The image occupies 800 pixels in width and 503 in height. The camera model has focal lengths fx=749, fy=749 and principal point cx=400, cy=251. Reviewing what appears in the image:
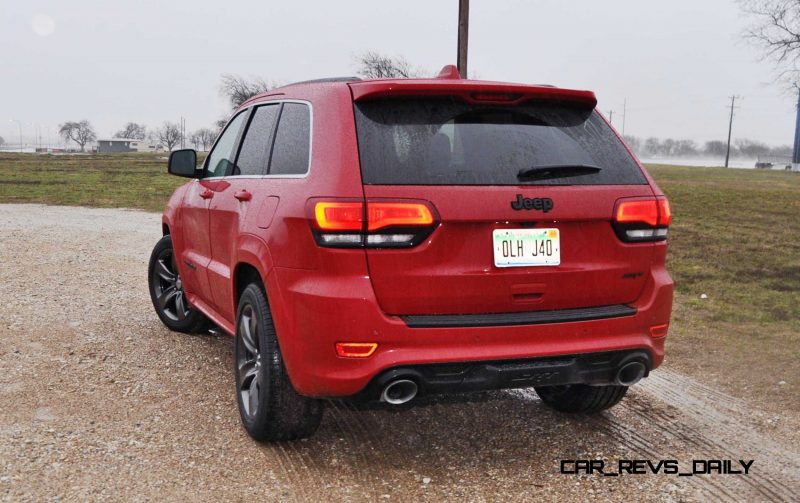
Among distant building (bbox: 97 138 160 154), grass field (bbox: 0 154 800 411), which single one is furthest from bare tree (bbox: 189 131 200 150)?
grass field (bbox: 0 154 800 411)

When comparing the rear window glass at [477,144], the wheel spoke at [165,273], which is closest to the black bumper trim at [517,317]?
the rear window glass at [477,144]

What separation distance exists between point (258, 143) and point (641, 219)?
213cm

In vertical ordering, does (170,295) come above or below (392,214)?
below

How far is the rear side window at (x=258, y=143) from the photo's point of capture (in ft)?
13.3

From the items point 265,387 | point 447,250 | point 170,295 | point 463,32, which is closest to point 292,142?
point 447,250

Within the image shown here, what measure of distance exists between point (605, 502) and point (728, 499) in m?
0.56

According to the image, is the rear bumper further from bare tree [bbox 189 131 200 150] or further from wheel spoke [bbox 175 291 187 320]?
bare tree [bbox 189 131 200 150]

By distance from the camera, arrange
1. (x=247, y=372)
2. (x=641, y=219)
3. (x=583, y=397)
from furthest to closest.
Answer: (x=583, y=397), (x=247, y=372), (x=641, y=219)

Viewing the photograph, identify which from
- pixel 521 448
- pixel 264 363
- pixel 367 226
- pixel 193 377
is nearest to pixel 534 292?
pixel 367 226

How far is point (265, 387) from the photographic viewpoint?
3525 mm

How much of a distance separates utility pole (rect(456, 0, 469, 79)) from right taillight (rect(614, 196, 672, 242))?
12.2 meters

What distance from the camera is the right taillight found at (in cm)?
337

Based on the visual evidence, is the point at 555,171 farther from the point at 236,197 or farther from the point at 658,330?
the point at 236,197

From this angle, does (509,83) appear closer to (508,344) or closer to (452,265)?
(452,265)
